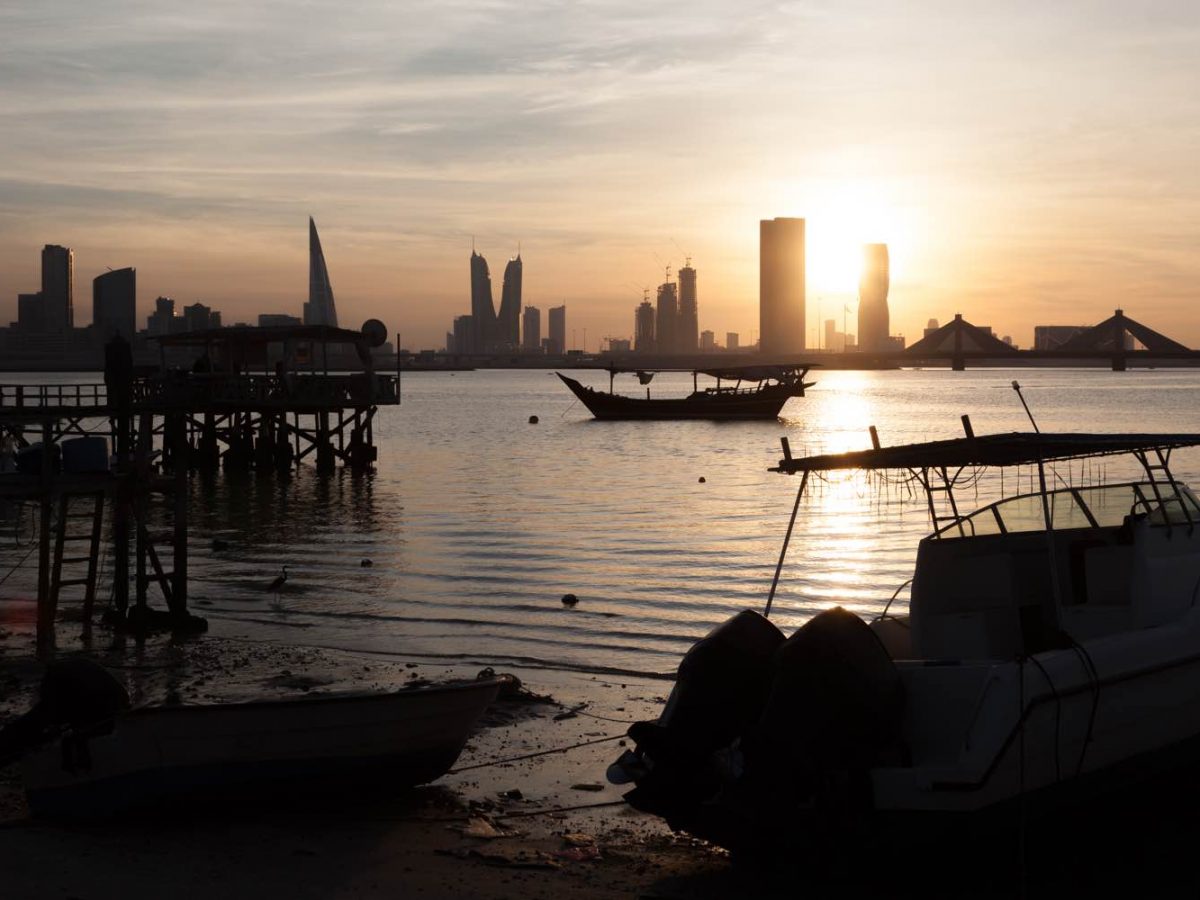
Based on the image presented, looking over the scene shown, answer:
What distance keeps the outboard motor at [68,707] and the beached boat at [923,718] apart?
3.77m

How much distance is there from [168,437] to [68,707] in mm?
16818

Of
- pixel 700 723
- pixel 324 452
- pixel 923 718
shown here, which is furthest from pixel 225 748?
pixel 324 452

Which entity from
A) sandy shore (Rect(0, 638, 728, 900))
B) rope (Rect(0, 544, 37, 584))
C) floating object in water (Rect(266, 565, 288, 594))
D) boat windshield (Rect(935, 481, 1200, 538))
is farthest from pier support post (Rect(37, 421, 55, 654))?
boat windshield (Rect(935, 481, 1200, 538))

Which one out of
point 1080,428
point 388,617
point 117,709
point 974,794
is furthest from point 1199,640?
point 1080,428

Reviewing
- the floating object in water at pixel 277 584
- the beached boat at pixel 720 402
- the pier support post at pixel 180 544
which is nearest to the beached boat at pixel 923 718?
the pier support post at pixel 180 544

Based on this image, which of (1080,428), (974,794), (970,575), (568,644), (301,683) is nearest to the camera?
(974,794)

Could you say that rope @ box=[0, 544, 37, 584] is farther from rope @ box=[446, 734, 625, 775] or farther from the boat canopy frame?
the boat canopy frame

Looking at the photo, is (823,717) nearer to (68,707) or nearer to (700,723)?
(700,723)

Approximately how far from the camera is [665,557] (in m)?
27.5

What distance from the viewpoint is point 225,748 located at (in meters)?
10.2

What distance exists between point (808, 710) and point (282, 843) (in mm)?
3867

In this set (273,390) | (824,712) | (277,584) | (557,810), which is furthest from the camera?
(273,390)

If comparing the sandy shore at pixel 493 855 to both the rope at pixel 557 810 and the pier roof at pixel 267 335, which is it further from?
the pier roof at pixel 267 335

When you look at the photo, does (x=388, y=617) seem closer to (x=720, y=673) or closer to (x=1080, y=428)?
(x=720, y=673)
